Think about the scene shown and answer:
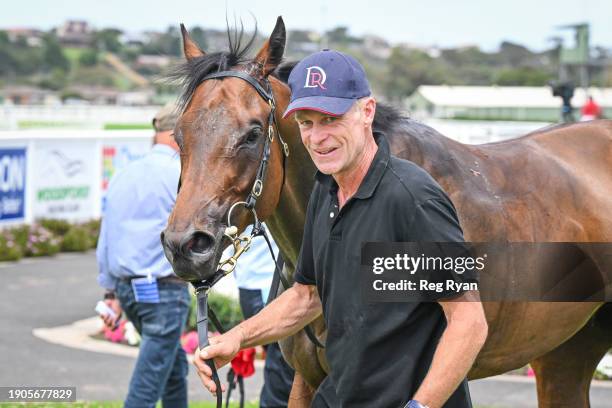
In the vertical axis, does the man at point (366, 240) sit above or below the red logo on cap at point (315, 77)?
below

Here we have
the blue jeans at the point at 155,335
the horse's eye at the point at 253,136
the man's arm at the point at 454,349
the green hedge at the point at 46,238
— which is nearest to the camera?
the man's arm at the point at 454,349

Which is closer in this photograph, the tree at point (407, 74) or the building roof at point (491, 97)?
the building roof at point (491, 97)

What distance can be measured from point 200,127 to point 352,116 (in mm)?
1039

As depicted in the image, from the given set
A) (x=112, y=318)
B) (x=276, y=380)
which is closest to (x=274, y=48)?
(x=276, y=380)

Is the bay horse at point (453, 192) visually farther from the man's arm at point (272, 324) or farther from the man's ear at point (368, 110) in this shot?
the man's ear at point (368, 110)

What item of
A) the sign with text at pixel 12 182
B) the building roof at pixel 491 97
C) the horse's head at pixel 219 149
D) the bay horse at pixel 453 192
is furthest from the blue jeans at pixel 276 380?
the building roof at pixel 491 97

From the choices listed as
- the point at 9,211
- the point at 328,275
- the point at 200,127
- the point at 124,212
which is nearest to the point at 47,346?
the point at 124,212

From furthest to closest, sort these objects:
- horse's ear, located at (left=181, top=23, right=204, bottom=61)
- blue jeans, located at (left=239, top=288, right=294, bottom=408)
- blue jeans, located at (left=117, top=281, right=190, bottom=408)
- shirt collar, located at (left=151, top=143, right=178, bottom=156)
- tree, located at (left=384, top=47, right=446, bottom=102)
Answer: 1. tree, located at (left=384, top=47, right=446, bottom=102)
2. shirt collar, located at (left=151, top=143, right=178, bottom=156)
3. blue jeans, located at (left=117, top=281, right=190, bottom=408)
4. blue jeans, located at (left=239, top=288, right=294, bottom=408)
5. horse's ear, located at (left=181, top=23, right=204, bottom=61)

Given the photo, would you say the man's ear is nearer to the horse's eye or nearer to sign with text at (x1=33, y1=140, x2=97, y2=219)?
the horse's eye

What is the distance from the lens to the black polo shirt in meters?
2.68

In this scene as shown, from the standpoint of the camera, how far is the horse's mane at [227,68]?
12.8 feet
